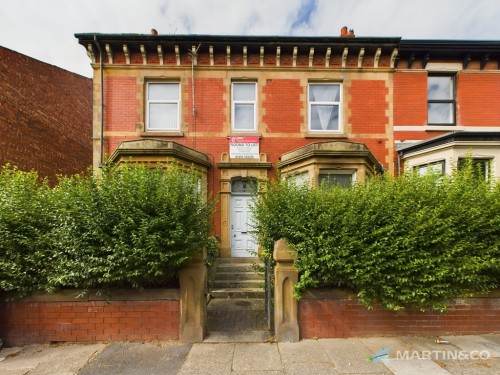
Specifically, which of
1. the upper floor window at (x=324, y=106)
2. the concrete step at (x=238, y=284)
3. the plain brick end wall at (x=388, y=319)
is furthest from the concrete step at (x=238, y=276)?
the upper floor window at (x=324, y=106)

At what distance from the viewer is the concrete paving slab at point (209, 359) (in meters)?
3.24

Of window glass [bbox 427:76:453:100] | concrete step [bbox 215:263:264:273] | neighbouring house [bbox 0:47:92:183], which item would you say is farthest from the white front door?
window glass [bbox 427:76:453:100]

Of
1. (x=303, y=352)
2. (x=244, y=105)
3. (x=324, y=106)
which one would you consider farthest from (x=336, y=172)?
(x=303, y=352)

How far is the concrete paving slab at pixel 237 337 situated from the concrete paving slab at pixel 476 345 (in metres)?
2.95

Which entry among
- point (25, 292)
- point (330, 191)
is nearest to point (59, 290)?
point (25, 292)

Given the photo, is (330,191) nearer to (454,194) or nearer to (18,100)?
(454,194)

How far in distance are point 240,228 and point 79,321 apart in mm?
4890

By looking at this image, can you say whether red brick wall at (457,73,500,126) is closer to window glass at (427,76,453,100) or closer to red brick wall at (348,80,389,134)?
window glass at (427,76,453,100)

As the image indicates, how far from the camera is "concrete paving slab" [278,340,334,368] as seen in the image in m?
3.44

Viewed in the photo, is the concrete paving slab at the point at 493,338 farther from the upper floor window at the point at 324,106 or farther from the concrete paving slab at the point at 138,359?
the upper floor window at the point at 324,106

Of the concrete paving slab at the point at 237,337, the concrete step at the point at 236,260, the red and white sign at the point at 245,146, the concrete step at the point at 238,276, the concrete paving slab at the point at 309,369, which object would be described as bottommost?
the concrete paving slab at the point at 237,337

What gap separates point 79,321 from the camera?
3.97 meters

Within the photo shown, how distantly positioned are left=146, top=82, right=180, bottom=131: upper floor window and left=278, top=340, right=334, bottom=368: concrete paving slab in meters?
7.30

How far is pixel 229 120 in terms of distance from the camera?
27.8ft
